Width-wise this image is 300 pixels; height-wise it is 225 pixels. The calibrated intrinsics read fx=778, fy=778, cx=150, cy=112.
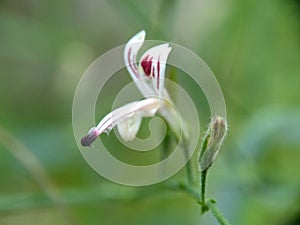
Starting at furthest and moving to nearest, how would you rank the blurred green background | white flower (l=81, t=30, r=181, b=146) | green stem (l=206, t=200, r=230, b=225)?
the blurred green background < white flower (l=81, t=30, r=181, b=146) < green stem (l=206, t=200, r=230, b=225)

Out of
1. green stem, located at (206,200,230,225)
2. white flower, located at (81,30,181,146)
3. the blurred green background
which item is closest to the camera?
green stem, located at (206,200,230,225)

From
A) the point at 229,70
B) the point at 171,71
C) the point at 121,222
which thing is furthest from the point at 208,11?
the point at 171,71

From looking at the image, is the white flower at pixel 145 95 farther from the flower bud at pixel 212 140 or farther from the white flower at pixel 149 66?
the flower bud at pixel 212 140

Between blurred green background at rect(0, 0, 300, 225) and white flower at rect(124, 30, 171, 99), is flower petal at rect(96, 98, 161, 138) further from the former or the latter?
blurred green background at rect(0, 0, 300, 225)

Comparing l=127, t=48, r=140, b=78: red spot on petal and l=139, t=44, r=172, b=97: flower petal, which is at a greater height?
l=127, t=48, r=140, b=78: red spot on petal

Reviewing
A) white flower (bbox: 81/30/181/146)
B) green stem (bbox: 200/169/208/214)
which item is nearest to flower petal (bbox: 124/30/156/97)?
white flower (bbox: 81/30/181/146)

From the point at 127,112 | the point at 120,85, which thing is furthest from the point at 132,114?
the point at 120,85

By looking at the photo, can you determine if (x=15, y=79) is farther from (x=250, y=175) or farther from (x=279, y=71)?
(x=250, y=175)
